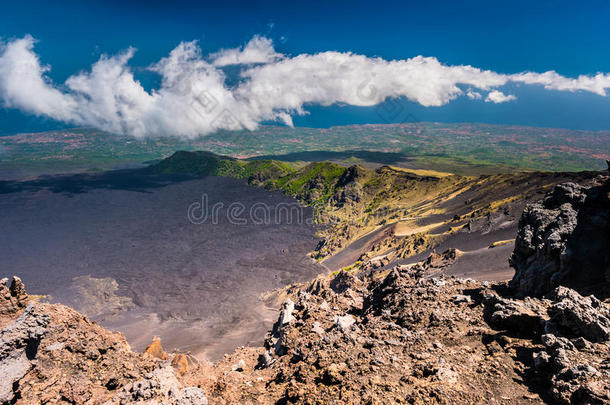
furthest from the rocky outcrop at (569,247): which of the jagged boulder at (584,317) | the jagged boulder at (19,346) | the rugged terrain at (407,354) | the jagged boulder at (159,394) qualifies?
the jagged boulder at (19,346)

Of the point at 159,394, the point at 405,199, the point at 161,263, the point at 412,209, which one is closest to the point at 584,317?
the point at 159,394

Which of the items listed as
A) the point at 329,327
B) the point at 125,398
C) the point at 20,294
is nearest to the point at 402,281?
the point at 329,327

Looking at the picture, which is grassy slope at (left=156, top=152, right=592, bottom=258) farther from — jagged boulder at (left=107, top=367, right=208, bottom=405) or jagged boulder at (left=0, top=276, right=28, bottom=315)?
jagged boulder at (left=0, top=276, right=28, bottom=315)

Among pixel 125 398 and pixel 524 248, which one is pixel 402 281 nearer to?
pixel 524 248

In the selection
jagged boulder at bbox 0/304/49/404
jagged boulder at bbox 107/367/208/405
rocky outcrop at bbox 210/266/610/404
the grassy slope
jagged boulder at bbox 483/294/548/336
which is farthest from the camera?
the grassy slope

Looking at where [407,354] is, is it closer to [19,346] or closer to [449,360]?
[449,360]

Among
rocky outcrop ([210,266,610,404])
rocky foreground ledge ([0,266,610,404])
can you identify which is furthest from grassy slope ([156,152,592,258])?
rocky foreground ledge ([0,266,610,404])
